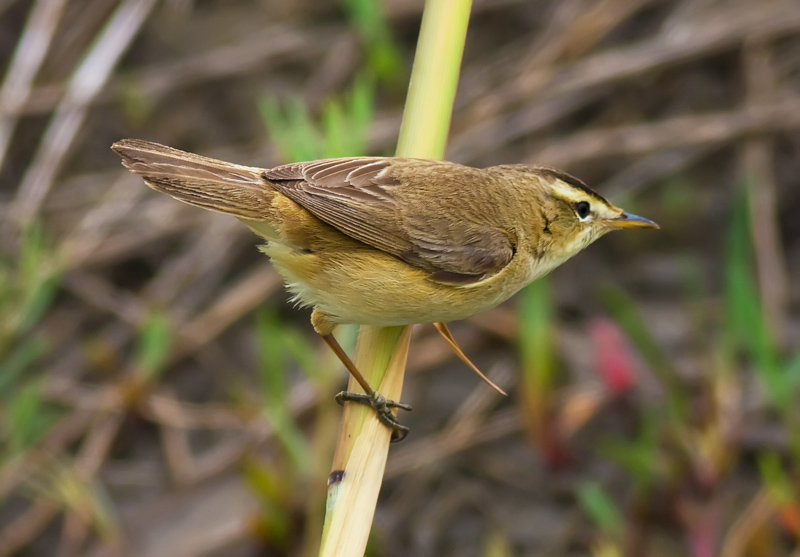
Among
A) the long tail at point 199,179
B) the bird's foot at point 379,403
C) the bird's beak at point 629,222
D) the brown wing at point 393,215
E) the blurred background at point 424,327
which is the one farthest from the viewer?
the blurred background at point 424,327

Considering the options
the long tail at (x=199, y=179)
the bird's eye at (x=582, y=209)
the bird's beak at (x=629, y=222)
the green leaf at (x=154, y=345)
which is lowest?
the green leaf at (x=154, y=345)

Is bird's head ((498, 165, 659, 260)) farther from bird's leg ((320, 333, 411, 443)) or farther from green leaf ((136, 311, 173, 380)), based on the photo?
green leaf ((136, 311, 173, 380))

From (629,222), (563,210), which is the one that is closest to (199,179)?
(563,210)

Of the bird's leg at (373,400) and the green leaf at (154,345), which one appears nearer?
the bird's leg at (373,400)

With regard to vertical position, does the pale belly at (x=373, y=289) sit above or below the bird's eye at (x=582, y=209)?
below

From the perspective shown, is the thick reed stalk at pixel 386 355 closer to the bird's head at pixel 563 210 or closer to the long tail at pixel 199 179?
the long tail at pixel 199 179

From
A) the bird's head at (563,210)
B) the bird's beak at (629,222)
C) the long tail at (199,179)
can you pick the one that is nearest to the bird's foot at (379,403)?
the long tail at (199,179)

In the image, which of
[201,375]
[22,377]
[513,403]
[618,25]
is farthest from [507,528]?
[618,25]

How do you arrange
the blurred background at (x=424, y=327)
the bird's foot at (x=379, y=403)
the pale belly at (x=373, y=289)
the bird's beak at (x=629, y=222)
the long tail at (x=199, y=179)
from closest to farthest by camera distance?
the bird's foot at (x=379, y=403)
the long tail at (x=199, y=179)
the pale belly at (x=373, y=289)
the bird's beak at (x=629, y=222)
the blurred background at (x=424, y=327)
